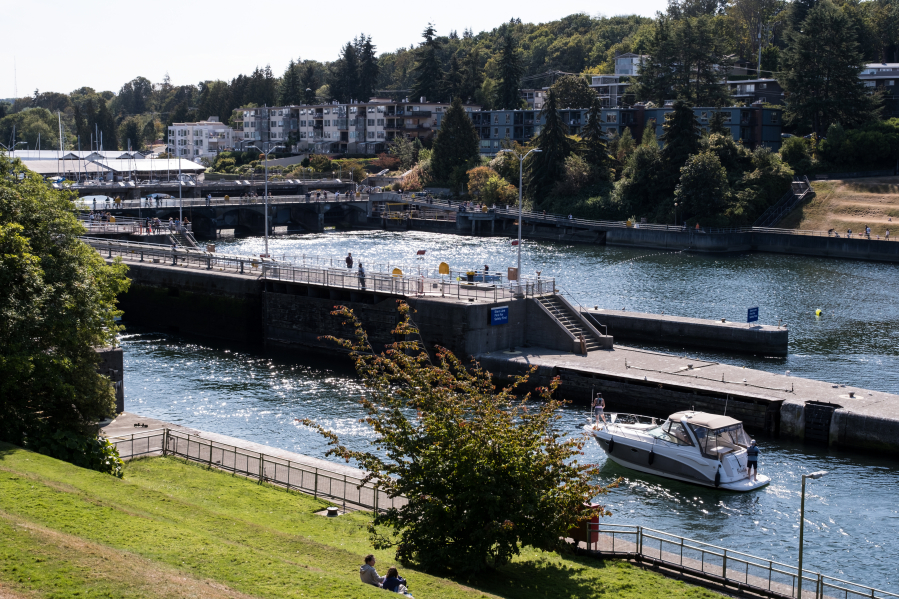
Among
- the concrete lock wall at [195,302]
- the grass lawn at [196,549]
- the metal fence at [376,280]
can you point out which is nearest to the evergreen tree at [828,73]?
the metal fence at [376,280]

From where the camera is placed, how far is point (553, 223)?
115062 millimetres

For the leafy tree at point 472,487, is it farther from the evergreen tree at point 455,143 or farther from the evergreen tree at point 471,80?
the evergreen tree at point 471,80

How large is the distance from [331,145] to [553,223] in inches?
3159

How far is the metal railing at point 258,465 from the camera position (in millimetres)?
26031

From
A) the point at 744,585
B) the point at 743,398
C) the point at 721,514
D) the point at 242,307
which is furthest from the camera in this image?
the point at 242,307

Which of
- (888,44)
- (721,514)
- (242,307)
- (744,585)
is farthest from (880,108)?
(744,585)

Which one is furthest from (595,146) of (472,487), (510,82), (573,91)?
(472,487)

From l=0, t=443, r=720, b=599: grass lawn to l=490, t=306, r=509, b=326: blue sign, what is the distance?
70.6 ft

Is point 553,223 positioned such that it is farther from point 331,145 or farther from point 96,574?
point 96,574

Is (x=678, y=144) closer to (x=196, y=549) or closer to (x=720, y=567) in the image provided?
(x=720, y=567)

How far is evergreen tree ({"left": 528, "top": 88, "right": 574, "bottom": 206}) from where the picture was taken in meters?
123

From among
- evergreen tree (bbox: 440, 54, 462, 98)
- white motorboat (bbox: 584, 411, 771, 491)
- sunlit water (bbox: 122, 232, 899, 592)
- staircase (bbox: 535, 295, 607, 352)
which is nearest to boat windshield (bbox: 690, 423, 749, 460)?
white motorboat (bbox: 584, 411, 771, 491)

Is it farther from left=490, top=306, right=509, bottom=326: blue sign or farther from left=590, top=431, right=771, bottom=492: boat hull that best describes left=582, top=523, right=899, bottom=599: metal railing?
left=490, top=306, right=509, bottom=326: blue sign

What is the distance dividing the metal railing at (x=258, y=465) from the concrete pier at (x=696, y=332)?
2590cm
